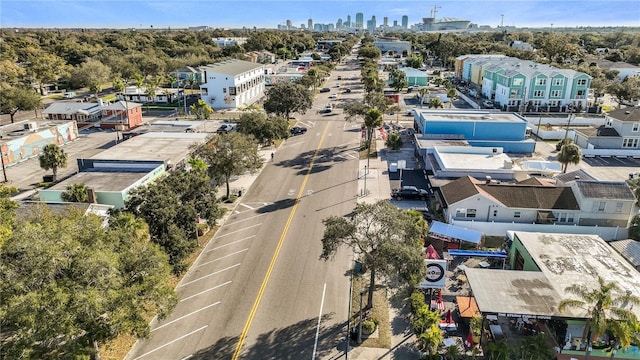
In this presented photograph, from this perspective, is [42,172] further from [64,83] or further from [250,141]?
[64,83]

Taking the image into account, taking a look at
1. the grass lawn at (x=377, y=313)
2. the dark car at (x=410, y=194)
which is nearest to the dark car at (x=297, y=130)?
the dark car at (x=410, y=194)

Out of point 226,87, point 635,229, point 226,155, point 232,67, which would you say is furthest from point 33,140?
point 635,229

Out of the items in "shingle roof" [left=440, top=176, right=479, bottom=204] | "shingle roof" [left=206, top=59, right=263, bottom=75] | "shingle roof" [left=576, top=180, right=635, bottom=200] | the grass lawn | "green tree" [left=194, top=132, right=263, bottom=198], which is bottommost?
the grass lawn

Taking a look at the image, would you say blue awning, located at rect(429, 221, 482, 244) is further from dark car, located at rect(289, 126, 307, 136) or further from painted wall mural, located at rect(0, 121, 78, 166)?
painted wall mural, located at rect(0, 121, 78, 166)

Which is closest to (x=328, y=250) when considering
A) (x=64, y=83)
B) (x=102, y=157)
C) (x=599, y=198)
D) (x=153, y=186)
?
(x=153, y=186)

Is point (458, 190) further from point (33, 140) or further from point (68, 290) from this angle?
point (33, 140)

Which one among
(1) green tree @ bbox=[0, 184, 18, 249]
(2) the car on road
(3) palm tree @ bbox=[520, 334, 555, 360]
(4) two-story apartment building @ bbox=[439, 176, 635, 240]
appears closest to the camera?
(3) palm tree @ bbox=[520, 334, 555, 360]

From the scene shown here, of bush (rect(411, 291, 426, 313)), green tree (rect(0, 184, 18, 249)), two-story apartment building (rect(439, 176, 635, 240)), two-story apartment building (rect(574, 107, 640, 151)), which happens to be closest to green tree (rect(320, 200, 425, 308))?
bush (rect(411, 291, 426, 313))
